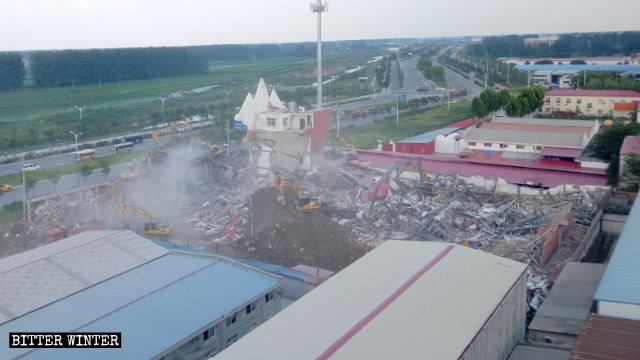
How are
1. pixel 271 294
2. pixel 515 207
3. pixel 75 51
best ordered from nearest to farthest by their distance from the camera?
pixel 271 294 → pixel 515 207 → pixel 75 51

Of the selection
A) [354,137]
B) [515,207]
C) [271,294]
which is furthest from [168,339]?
[354,137]

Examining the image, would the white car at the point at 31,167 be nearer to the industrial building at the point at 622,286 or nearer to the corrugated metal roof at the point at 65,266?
the corrugated metal roof at the point at 65,266

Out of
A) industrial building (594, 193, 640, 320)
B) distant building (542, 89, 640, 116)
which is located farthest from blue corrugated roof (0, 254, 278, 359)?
distant building (542, 89, 640, 116)

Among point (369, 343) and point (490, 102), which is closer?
point (369, 343)

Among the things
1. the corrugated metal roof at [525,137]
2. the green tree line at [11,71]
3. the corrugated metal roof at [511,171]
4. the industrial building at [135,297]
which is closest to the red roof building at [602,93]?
the corrugated metal roof at [525,137]

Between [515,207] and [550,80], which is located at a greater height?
[550,80]

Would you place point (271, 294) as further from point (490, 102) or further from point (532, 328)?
point (490, 102)

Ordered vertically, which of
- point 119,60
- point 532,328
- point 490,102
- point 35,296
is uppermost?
point 119,60
